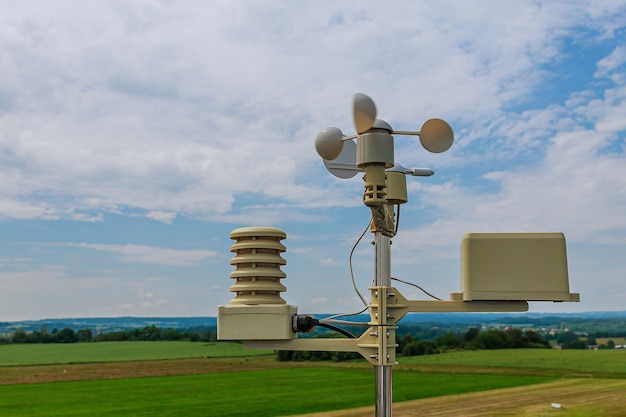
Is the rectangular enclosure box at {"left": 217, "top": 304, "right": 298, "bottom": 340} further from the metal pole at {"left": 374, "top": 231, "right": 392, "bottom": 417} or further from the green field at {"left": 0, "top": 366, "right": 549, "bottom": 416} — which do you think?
the green field at {"left": 0, "top": 366, "right": 549, "bottom": 416}

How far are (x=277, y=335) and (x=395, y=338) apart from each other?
1028mm

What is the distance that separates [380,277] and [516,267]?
3.83ft

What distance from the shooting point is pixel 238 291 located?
5.91m

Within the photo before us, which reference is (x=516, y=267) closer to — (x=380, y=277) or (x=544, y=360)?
(x=380, y=277)

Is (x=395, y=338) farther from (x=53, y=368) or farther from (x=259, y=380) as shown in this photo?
(x=53, y=368)

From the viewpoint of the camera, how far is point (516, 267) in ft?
18.7

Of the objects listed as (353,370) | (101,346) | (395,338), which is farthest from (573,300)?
(101,346)

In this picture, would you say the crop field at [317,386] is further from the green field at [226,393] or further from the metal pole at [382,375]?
the metal pole at [382,375]

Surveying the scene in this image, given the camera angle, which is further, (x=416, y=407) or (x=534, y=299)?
(x=416, y=407)

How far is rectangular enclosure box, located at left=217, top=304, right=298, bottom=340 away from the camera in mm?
5781

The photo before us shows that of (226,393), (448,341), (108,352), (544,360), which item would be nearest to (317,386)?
(226,393)

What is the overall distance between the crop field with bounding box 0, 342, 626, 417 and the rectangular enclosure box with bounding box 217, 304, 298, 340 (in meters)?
26.7

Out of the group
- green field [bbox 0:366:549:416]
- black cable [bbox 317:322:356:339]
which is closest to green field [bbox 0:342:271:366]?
green field [bbox 0:366:549:416]

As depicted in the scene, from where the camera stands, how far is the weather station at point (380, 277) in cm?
566
